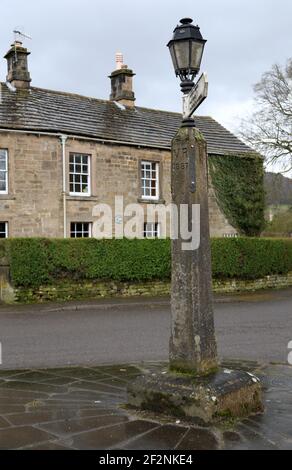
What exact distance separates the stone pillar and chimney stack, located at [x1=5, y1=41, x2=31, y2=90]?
18356mm

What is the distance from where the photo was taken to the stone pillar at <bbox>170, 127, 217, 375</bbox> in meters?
5.14

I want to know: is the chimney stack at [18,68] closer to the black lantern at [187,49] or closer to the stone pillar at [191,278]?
the black lantern at [187,49]

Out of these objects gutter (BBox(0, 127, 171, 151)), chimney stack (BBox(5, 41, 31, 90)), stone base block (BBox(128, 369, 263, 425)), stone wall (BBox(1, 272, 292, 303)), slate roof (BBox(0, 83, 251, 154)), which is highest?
chimney stack (BBox(5, 41, 31, 90))

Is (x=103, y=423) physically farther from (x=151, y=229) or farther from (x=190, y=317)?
(x=151, y=229)

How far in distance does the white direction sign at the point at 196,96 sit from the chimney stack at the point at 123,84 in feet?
68.3

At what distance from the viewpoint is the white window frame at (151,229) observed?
73.6 feet

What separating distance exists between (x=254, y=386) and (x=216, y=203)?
19.8m

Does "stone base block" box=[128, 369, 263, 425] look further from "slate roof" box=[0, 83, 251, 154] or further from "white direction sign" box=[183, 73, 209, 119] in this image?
"slate roof" box=[0, 83, 251, 154]

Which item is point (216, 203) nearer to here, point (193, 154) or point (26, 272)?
point (26, 272)

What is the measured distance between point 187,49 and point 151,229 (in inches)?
694

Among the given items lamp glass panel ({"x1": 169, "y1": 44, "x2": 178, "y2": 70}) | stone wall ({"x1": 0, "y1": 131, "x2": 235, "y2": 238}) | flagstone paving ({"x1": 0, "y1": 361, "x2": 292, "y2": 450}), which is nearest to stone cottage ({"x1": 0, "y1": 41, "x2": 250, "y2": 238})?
stone wall ({"x1": 0, "y1": 131, "x2": 235, "y2": 238})

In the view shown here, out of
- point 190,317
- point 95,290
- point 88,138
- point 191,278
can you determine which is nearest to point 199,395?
point 190,317

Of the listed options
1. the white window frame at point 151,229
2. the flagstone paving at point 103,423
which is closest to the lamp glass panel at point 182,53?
the flagstone paving at point 103,423

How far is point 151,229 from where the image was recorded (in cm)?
2264
